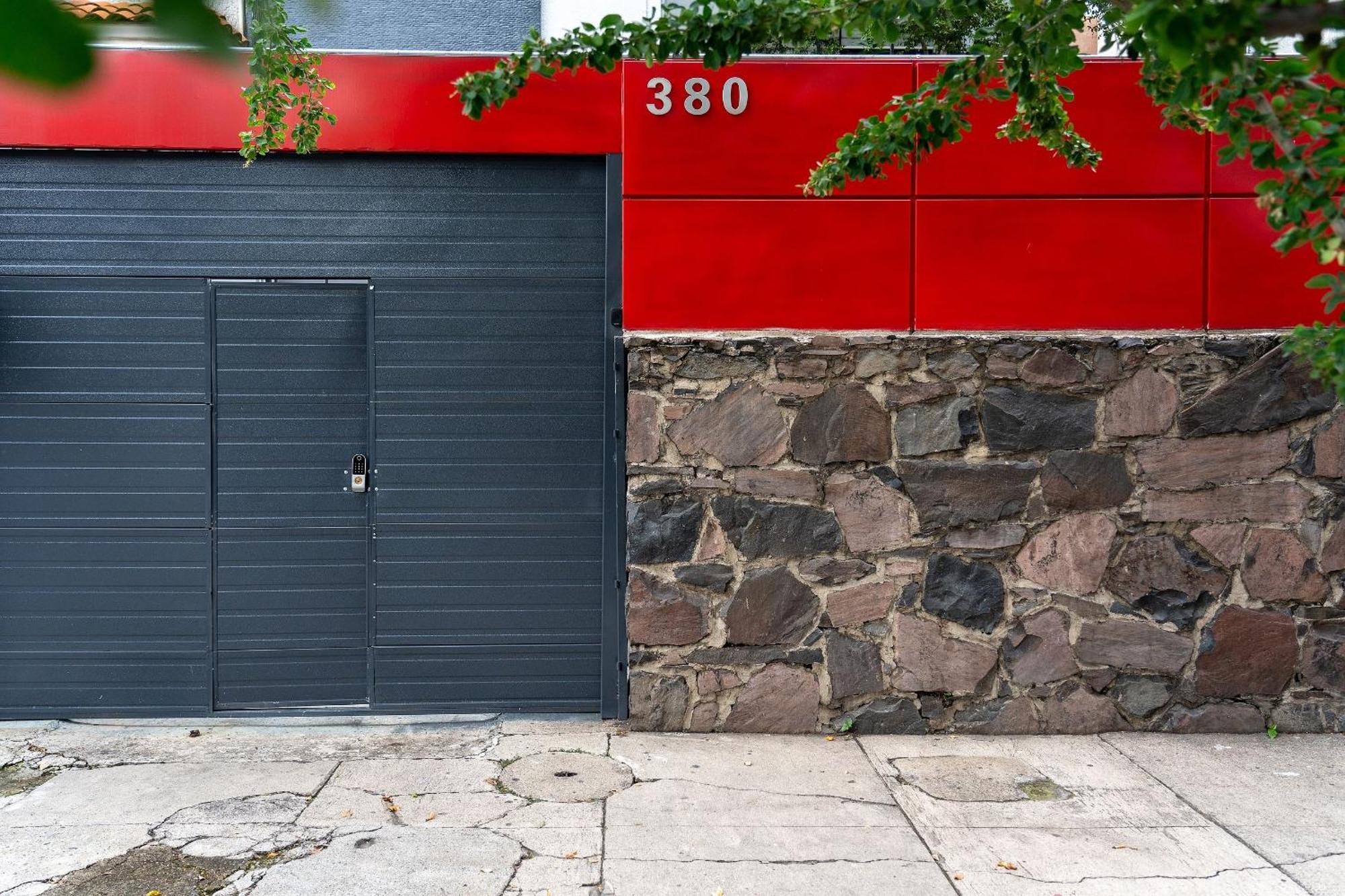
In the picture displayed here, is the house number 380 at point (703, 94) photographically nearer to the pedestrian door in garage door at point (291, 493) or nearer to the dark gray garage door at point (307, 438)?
the dark gray garage door at point (307, 438)

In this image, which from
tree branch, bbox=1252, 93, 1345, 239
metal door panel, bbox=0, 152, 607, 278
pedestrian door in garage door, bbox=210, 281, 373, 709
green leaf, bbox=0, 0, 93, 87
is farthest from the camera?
pedestrian door in garage door, bbox=210, 281, 373, 709

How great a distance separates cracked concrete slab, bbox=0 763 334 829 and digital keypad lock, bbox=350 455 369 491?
1.45 meters

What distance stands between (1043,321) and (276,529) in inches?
166

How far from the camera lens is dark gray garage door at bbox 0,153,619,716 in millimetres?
5785

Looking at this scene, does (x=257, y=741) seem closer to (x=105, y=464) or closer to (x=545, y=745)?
(x=545, y=745)

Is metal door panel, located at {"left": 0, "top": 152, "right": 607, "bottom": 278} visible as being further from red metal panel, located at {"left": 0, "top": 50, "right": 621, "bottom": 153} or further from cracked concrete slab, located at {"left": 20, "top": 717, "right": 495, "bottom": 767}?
cracked concrete slab, located at {"left": 20, "top": 717, "right": 495, "bottom": 767}

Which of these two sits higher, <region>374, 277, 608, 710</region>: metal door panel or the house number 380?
the house number 380

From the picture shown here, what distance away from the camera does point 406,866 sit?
413 centimetres

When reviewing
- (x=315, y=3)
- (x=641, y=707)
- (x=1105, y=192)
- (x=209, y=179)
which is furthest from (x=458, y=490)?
(x=315, y=3)

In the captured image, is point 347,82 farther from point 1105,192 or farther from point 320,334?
point 1105,192

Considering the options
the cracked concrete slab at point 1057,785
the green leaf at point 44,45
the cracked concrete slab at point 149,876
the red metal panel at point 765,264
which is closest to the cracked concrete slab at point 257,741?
the cracked concrete slab at point 149,876

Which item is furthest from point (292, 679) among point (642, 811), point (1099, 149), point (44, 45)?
point (44, 45)

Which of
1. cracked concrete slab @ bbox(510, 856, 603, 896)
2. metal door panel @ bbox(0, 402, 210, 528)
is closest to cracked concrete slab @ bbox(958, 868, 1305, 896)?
cracked concrete slab @ bbox(510, 856, 603, 896)

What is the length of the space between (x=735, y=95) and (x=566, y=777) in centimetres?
346
